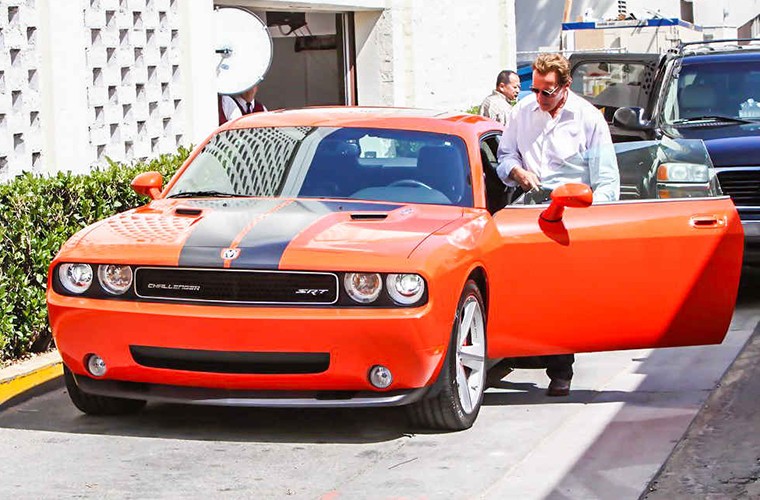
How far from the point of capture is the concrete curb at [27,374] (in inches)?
324

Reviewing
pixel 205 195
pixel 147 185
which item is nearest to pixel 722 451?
pixel 205 195

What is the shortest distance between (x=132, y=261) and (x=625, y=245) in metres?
2.45

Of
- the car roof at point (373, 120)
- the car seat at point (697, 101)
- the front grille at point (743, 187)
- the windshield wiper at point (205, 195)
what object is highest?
the car roof at point (373, 120)

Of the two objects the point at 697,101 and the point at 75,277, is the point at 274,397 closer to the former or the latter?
the point at 75,277

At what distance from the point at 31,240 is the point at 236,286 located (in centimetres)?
271

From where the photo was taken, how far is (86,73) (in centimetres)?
1209

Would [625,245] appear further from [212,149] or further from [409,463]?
[212,149]

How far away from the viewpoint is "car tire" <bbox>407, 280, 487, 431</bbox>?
6.96 m

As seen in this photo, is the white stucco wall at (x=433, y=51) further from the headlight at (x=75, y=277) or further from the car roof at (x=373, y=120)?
the headlight at (x=75, y=277)

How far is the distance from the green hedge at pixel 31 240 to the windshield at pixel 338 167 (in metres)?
1.31

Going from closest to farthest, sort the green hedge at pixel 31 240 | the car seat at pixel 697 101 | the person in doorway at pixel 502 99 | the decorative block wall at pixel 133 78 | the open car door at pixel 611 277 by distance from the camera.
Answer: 1. the open car door at pixel 611 277
2. the green hedge at pixel 31 240
3. the decorative block wall at pixel 133 78
4. the car seat at pixel 697 101
5. the person in doorway at pixel 502 99

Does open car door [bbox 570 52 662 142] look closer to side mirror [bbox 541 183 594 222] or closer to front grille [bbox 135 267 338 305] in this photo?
side mirror [bbox 541 183 594 222]

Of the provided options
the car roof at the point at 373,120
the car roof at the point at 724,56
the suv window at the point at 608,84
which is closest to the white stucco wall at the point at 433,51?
the suv window at the point at 608,84

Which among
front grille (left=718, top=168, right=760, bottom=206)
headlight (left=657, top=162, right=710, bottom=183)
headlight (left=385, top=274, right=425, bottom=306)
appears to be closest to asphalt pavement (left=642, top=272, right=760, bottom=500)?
headlight (left=657, top=162, right=710, bottom=183)
